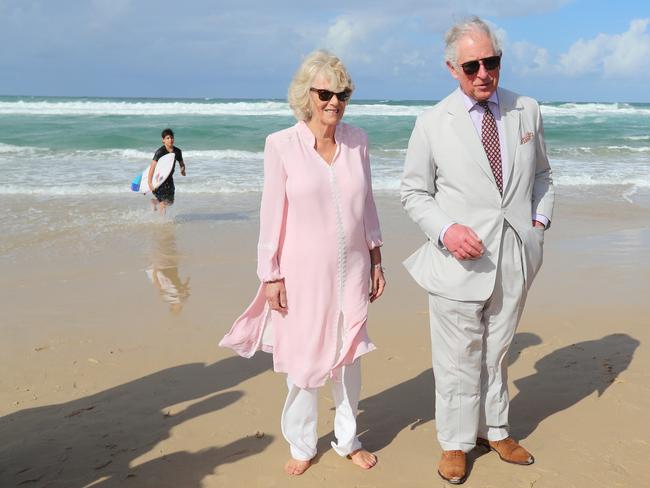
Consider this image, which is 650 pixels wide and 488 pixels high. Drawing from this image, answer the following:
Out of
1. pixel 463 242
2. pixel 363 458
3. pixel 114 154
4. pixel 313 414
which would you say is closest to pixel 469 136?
pixel 463 242

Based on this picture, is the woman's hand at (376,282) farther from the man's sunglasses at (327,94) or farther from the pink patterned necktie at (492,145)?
the man's sunglasses at (327,94)

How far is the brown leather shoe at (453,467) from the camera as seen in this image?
3191 millimetres

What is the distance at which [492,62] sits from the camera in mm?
2922

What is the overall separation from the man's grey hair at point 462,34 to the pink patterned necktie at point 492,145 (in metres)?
0.29

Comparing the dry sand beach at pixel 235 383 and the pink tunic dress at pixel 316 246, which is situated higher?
the pink tunic dress at pixel 316 246

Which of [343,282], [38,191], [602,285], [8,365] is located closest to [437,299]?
[343,282]

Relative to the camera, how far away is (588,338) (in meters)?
5.13

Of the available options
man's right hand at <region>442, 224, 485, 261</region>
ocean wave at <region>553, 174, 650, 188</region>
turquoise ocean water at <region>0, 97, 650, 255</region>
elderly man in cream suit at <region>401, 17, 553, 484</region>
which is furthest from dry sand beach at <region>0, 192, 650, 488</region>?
ocean wave at <region>553, 174, 650, 188</region>

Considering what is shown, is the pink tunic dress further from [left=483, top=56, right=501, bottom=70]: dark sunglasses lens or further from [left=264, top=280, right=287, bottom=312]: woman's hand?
[left=483, top=56, right=501, bottom=70]: dark sunglasses lens

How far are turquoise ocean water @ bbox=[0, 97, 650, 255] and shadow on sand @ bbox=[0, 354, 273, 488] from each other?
5774mm

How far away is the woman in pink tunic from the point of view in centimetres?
308

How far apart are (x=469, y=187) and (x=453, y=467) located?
1.26 m

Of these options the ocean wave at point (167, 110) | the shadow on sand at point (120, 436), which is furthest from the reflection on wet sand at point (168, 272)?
Answer: the ocean wave at point (167, 110)

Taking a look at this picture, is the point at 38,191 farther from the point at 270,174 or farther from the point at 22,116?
the point at 22,116
